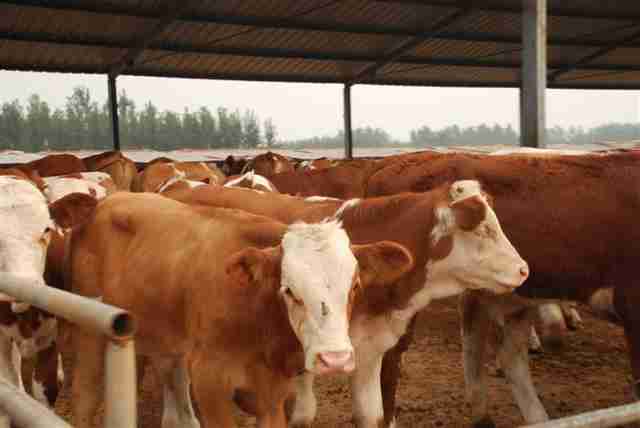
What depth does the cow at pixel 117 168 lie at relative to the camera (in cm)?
1089

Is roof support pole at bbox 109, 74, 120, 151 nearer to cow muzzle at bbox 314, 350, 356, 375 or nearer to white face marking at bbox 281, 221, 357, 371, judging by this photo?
white face marking at bbox 281, 221, 357, 371

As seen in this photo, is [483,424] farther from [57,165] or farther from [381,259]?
[57,165]

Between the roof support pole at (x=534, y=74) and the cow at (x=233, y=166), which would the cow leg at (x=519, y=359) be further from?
the cow at (x=233, y=166)

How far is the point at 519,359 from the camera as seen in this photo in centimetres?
442

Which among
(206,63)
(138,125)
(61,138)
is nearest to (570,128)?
(138,125)

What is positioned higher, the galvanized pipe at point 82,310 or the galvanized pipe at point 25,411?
the galvanized pipe at point 82,310

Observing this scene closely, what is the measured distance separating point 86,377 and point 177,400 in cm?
69

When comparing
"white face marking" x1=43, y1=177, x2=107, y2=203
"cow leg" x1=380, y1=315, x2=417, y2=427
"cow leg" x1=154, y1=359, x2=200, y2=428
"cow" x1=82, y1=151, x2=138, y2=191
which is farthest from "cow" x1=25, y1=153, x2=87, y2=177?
"cow leg" x1=380, y1=315, x2=417, y2=427

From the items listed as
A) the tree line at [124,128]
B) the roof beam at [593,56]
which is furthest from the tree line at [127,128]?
the roof beam at [593,56]

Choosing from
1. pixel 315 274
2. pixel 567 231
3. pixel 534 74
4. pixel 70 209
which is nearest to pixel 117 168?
pixel 534 74

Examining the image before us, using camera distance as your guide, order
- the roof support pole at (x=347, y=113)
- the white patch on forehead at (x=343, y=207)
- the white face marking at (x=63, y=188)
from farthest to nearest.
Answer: the roof support pole at (x=347, y=113) < the white face marking at (x=63, y=188) < the white patch on forehead at (x=343, y=207)

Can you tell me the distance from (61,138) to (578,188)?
31.2 m

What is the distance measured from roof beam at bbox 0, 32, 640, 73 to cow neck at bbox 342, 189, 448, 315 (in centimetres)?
941

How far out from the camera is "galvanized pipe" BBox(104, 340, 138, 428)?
4.48 feet
